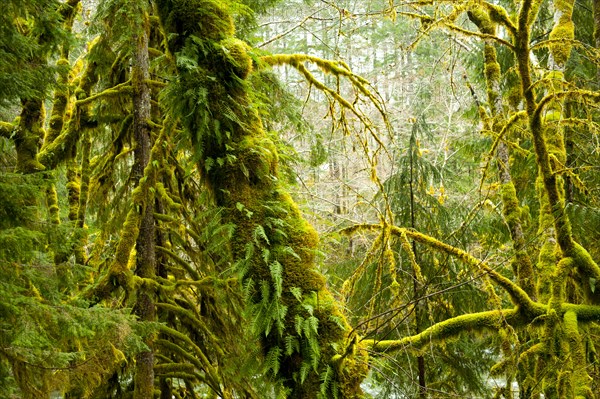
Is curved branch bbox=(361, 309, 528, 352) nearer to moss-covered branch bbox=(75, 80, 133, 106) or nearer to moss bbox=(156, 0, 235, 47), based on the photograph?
moss bbox=(156, 0, 235, 47)

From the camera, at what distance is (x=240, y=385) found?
16.6ft

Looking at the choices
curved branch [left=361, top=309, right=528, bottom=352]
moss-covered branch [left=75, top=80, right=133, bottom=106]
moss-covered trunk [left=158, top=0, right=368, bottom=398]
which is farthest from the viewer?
moss-covered branch [left=75, top=80, right=133, bottom=106]

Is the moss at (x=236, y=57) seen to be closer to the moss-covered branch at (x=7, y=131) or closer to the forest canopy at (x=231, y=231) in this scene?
the forest canopy at (x=231, y=231)

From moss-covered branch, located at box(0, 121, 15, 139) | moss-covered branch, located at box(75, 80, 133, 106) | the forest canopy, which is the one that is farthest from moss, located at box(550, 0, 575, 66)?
moss-covered branch, located at box(0, 121, 15, 139)

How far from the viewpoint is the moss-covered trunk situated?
3.14 metres

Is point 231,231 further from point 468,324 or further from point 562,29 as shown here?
point 562,29

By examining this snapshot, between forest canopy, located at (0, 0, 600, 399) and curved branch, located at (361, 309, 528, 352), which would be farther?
curved branch, located at (361, 309, 528, 352)

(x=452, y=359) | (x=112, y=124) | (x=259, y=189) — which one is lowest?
(x=452, y=359)

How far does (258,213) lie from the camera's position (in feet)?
11.3

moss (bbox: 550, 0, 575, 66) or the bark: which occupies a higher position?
moss (bbox: 550, 0, 575, 66)

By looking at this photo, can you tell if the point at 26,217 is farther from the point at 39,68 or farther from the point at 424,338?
the point at 424,338

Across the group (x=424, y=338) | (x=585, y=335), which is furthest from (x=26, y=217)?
(x=585, y=335)

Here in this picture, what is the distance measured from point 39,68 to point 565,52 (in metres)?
5.21

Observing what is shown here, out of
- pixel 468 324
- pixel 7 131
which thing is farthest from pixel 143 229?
pixel 468 324
